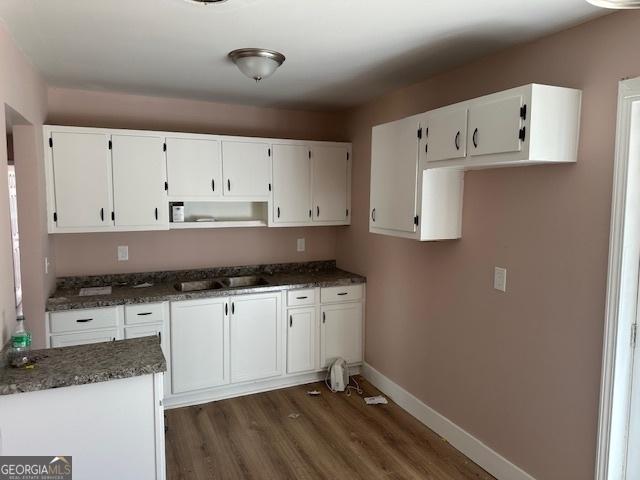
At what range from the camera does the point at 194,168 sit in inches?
144

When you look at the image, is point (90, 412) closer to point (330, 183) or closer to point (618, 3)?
point (618, 3)

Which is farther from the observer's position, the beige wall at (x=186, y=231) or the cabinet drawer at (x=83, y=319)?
the beige wall at (x=186, y=231)

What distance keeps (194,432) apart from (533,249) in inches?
100

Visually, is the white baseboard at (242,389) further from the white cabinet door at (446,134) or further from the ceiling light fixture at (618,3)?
the ceiling light fixture at (618,3)

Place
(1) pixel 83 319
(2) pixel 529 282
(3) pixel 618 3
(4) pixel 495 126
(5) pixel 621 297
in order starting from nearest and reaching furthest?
(3) pixel 618 3 < (5) pixel 621 297 < (4) pixel 495 126 < (2) pixel 529 282 < (1) pixel 83 319

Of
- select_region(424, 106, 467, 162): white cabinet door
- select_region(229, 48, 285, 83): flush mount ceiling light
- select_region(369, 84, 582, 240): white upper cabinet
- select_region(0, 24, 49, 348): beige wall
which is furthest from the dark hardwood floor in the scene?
select_region(229, 48, 285, 83): flush mount ceiling light

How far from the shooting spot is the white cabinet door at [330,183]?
4.13 m

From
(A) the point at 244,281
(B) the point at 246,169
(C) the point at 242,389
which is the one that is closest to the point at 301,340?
(C) the point at 242,389

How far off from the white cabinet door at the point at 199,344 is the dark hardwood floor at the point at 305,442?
9.0 inches

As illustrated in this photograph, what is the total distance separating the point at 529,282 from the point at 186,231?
9.26 ft

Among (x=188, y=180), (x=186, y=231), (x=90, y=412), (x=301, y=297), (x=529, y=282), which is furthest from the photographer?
(x=186, y=231)

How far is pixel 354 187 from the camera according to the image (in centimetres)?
424

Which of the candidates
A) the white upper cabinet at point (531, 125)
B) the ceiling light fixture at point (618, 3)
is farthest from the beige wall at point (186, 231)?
the ceiling light fixture at point (618, 3)

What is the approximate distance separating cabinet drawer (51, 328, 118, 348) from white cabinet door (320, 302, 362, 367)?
1.71 metres
